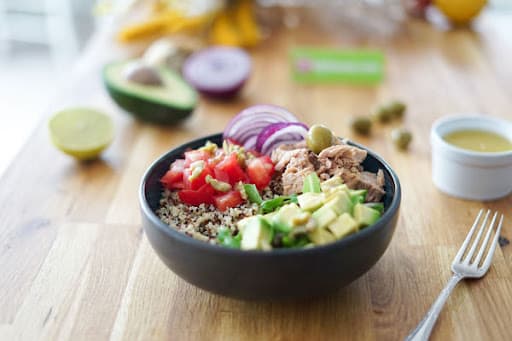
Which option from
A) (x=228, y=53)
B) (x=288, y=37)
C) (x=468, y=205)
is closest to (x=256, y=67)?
(x=228, y=53)

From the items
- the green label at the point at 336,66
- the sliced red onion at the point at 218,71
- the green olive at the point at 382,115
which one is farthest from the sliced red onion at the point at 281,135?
the green label at the point at 336,66

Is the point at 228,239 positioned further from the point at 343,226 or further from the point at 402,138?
the point at 402,138

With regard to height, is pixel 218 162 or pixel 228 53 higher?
pixel 218 162

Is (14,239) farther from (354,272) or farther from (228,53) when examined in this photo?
(228,53)

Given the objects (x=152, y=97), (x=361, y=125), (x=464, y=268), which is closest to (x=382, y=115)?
(x=361, y=125)

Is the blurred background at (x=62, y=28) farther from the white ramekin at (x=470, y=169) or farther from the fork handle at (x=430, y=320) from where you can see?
the fork handle at (x=430, y=320)

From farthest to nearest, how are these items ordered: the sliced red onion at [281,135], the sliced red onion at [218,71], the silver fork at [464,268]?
the sliced red onion at [218,71]
the sliced red onion at [281,135]
the silver fork at [464,268]

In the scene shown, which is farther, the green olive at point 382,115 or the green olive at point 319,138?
the green olive at point 382,115
